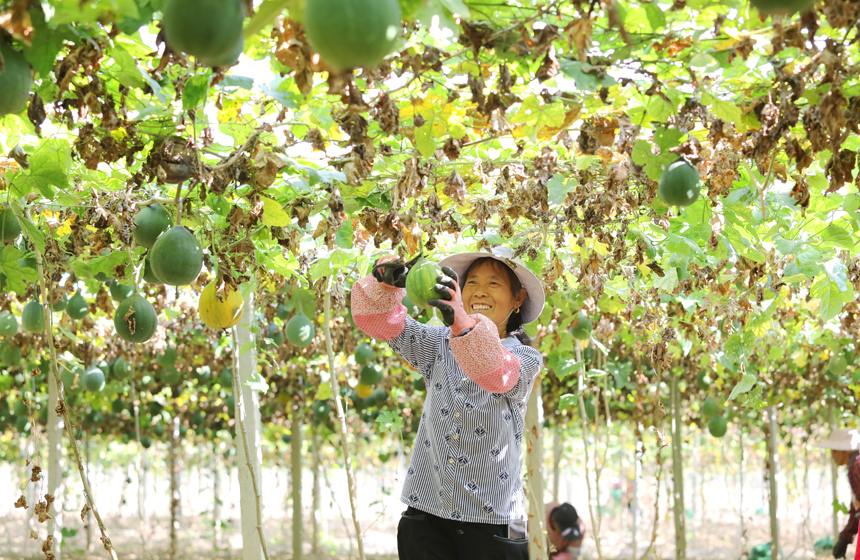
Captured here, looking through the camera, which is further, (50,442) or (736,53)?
(50,442)

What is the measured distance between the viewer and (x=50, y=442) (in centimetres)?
551

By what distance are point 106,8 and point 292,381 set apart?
662cm

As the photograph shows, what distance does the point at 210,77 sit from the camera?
1612 mm

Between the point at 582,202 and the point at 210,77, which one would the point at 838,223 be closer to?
the point at 582,202

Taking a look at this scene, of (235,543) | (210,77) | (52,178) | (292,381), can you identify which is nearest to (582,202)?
(210,77)

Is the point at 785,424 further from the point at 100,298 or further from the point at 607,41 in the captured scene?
the point at 607,41

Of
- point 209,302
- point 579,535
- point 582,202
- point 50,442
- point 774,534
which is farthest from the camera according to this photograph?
point 774,534

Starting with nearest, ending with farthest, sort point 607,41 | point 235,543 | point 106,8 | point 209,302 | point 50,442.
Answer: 1. point 106,8
2. point 607,41
3. point 209,302
4. point 50,442
5. point 235,543

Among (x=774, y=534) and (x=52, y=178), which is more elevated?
(x=52, y=178)

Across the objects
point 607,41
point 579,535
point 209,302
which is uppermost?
point 607,41

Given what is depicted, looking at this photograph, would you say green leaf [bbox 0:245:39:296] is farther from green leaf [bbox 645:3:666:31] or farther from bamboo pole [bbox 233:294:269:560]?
green leaf [bbox 645:3:666:31]

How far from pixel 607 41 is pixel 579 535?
4.30 meters

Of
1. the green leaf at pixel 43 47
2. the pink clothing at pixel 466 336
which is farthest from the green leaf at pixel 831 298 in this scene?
the green leaf at pixel 43 47

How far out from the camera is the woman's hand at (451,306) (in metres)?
1.97
